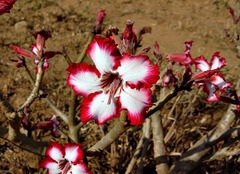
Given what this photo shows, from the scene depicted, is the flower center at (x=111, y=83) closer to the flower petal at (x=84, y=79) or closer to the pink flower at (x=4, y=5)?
the flower petal at (x=84, y=79)

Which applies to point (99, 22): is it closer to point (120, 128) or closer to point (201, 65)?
point (201, 65)

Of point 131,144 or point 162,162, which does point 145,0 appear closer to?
point 131,144

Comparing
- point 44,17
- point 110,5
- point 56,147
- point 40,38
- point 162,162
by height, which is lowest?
point 56,147

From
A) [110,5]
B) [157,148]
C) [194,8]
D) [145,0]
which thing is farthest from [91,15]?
[157,148]

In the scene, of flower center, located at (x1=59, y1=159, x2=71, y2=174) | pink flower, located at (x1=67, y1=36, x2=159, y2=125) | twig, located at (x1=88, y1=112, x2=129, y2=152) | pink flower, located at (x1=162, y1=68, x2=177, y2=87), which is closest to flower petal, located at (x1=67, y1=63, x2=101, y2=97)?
pink flower, located at (x1=67, y1=36, x2=159, y2=125)

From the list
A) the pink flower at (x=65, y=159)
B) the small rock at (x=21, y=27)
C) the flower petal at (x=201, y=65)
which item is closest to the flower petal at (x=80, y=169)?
the pink flower at (x=65, y=159)

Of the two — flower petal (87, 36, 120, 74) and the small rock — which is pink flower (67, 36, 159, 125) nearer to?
flower petal (87, 36, 120, 74)
